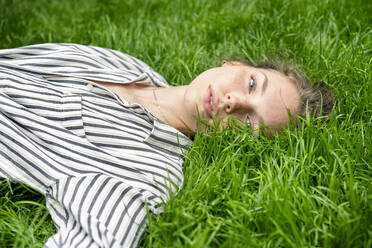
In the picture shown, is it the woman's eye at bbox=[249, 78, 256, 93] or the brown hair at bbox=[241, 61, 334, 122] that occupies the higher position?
the woman's eye at bbox=[249, 78, 256, 93]

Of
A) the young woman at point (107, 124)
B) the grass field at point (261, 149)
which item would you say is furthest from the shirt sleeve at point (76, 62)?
the grass field at point (261, 149)

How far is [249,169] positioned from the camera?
2160 mm

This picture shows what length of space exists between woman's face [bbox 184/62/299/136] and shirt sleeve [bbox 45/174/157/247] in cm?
67

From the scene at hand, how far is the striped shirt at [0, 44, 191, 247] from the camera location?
1.92 meters

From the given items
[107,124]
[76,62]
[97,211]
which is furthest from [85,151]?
[76,62]

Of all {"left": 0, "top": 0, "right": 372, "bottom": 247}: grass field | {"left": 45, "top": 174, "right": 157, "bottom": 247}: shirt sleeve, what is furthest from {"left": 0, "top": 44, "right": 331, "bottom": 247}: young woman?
{"left": 0, "top": 0, "right": 372, "bottom": 247}: grass field

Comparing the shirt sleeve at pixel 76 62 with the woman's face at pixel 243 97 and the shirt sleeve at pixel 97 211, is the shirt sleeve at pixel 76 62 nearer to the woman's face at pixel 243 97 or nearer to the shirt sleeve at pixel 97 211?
the woman's face at pixel 243 97

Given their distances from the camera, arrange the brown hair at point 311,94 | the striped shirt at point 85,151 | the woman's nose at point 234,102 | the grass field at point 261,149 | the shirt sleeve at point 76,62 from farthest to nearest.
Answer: the shirt sleeve at point 76,62, the brown hair at point 311,94, the woman's nose at point 234,102, the striped shirt at point 85,151, the grass field at point 261,149

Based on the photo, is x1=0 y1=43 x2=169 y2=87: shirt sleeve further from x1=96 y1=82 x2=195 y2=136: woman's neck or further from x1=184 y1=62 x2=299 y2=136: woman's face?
x1=184 y1=62 x2=299 y2=136: woman's face

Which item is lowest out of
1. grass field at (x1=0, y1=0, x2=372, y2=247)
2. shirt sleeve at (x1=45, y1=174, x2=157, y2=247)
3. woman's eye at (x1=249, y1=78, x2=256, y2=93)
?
shirt sleeve at (x1=45, y1=174, x2=157, y2=247)

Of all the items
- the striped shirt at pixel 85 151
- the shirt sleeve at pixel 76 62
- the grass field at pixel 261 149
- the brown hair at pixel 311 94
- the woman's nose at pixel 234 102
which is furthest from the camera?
the shirt sleeve at pixel 76 62

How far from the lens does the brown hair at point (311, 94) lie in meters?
2.50

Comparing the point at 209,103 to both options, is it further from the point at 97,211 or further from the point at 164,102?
the point at 97,211

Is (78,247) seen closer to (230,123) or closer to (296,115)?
(230,123)
